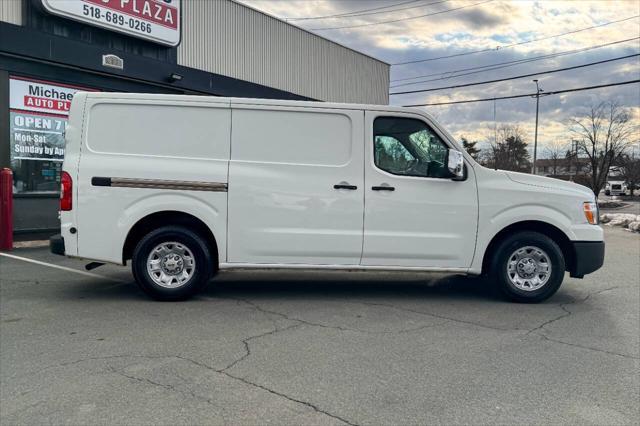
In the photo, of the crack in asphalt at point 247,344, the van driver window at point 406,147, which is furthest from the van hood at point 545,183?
the crack in asphalt at point 247,344

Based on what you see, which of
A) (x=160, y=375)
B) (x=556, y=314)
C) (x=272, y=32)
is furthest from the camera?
(x=272, y=32)

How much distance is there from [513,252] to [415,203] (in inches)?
50.0

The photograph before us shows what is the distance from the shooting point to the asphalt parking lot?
329 cm

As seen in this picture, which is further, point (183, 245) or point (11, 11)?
point (11, 11)

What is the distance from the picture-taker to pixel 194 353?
4238mm

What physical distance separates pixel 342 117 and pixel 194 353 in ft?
10.3

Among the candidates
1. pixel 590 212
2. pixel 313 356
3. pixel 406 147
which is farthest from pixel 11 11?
pixel 590 212

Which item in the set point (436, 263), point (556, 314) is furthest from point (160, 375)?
point (556, 314)

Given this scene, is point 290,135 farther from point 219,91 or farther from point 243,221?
point 219,91

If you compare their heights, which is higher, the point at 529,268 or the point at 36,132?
the point at 36,132

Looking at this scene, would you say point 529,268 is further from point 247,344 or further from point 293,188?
point 247,344

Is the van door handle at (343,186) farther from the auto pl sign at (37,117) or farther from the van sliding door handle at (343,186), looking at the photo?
the auto pl sign at (37,117)

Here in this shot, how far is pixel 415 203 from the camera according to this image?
6.01m

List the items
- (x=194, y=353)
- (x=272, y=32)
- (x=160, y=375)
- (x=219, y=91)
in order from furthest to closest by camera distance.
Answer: (x=272, y=32) < (x=219, y=91) < (x=194, y=353) < (x=160, y=375)
